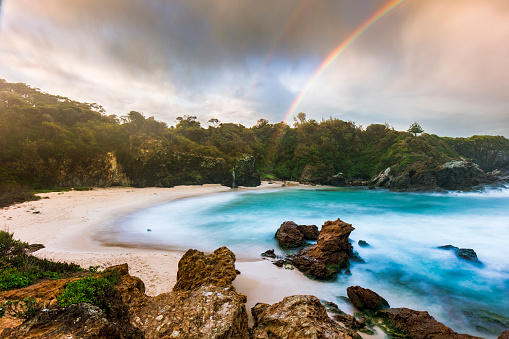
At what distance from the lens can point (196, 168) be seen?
36562 millimetres

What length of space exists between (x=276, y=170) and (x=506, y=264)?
4712 centimetres

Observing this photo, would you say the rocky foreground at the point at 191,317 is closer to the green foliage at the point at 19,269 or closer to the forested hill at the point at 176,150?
the green foliage at the point at 19,269

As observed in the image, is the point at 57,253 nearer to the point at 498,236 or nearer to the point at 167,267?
the point at 167,267

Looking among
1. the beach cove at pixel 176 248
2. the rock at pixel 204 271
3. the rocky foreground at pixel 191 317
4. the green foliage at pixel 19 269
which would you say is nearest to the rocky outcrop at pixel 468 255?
the beach cove at pixel 176 248

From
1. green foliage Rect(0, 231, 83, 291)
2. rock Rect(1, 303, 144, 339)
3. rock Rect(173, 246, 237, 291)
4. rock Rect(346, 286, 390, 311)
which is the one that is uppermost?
rock Rect(1, 303, 144, 339)

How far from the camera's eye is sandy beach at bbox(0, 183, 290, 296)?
731cm

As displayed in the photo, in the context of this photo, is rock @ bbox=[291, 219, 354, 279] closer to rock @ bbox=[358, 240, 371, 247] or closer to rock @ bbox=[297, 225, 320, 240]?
rock @ bbox=[297, 225, 320, 240]

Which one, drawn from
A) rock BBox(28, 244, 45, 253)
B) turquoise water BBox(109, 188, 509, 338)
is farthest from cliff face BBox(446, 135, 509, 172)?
rock BBox(28, 244, 45, 253)

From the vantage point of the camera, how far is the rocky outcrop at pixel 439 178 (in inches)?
1534

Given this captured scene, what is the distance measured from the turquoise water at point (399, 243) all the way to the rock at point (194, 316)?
153 inches

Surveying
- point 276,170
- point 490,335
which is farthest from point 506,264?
point 276,170

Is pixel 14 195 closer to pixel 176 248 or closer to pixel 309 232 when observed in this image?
pixel 176 248

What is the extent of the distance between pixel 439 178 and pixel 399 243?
38.7 meters

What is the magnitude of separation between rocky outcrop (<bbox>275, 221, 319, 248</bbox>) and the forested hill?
2564 cm
